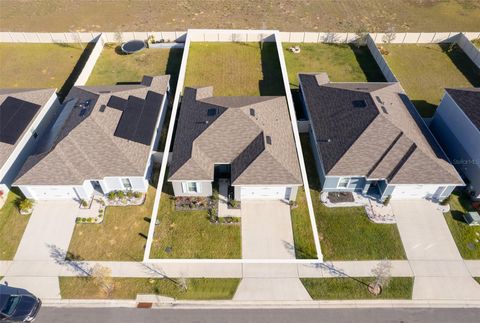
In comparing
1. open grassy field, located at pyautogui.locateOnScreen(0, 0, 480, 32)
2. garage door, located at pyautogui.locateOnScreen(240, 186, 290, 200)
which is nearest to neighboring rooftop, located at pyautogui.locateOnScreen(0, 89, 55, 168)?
open grassy field, located at pyautogui.locateOnScreen(0, 0, 480, 32)

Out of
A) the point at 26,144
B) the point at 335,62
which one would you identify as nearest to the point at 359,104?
the point at 335,62

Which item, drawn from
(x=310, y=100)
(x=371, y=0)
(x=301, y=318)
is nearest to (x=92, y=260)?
(x=301, y=318)

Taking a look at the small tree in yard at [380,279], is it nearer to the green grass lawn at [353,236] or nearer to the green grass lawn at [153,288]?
the green grass lawn at [353,236]

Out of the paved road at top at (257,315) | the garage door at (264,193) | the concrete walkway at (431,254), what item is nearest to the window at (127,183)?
the garage door at (264,193)

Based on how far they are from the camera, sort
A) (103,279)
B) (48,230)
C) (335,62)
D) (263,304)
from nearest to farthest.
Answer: (103,279), (263,304), (48,230), (335,62)

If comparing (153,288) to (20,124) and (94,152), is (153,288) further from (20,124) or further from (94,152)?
(20,124)
